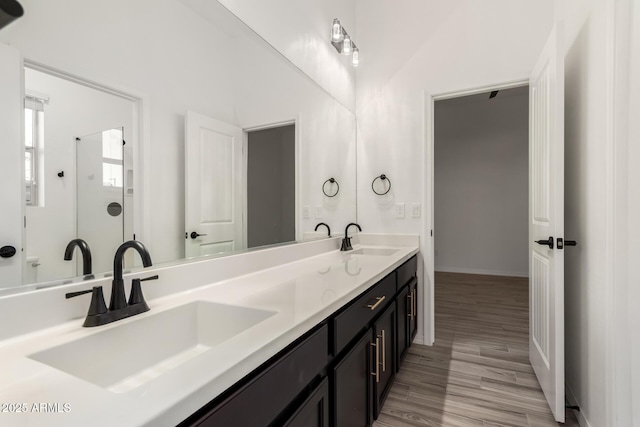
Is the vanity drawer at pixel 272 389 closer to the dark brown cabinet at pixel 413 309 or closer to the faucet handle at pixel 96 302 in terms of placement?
the faucet handle at pixel 96 302

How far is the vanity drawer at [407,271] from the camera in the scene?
1.92m

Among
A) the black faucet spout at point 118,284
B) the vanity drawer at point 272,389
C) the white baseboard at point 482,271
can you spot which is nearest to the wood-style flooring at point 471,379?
the vanity drawer at point 272,389

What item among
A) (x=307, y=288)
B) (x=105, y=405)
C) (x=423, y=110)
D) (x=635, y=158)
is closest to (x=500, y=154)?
(x=423, y=110)

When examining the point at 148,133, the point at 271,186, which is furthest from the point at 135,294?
the point at 271,186

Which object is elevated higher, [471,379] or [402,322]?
[402,322]

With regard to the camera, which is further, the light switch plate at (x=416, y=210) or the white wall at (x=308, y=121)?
the light switch plate at (x=416, y=210)

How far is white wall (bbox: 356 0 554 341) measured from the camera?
2.24 m

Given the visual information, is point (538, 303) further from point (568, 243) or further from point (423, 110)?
point (423, 110)

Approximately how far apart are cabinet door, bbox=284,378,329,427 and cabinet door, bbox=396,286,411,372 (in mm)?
954

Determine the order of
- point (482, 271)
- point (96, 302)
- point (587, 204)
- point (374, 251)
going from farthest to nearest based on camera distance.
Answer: point (482, 271)
point (374, 251)
point (587, 204)
point (96, 302)

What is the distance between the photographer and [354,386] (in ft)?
3.97

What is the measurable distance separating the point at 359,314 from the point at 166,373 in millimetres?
811

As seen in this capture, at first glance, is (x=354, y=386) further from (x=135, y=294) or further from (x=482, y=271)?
(x=482, y=271)

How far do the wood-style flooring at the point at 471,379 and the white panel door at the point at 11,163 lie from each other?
161 cm
